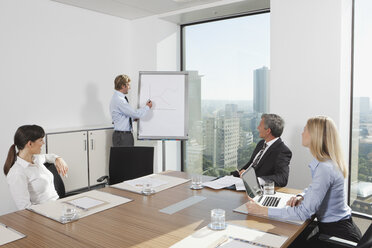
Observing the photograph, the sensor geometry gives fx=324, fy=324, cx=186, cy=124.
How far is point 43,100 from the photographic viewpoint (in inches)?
182

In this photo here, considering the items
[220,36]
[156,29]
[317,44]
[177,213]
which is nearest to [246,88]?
[220,36]

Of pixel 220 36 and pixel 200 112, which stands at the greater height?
pixel 220 36

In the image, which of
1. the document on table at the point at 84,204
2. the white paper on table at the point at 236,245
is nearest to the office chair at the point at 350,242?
the white paper on table at the point at 236,245

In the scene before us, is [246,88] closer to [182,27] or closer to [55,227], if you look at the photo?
[182,27]

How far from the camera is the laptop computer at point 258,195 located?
2.23 m

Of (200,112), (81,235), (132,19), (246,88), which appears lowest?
(81,235)

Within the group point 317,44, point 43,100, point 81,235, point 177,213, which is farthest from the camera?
point 43,100

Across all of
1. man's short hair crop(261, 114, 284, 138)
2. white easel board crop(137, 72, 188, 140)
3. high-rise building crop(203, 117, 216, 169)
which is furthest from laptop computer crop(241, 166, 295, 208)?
high-rise building crop(203, 117, 216, 169)

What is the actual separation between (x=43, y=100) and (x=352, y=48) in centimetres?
414

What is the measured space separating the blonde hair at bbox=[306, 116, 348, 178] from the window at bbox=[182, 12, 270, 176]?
2753mm

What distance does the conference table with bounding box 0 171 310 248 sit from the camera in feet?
5.53

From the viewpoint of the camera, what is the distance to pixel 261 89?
191 inches

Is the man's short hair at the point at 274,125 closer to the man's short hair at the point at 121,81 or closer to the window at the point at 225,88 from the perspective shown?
the window at the point at 225,88

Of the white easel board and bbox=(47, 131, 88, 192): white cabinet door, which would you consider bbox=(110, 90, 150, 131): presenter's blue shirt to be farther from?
bbox=(47, 131, 88, 192): white cabinet door
